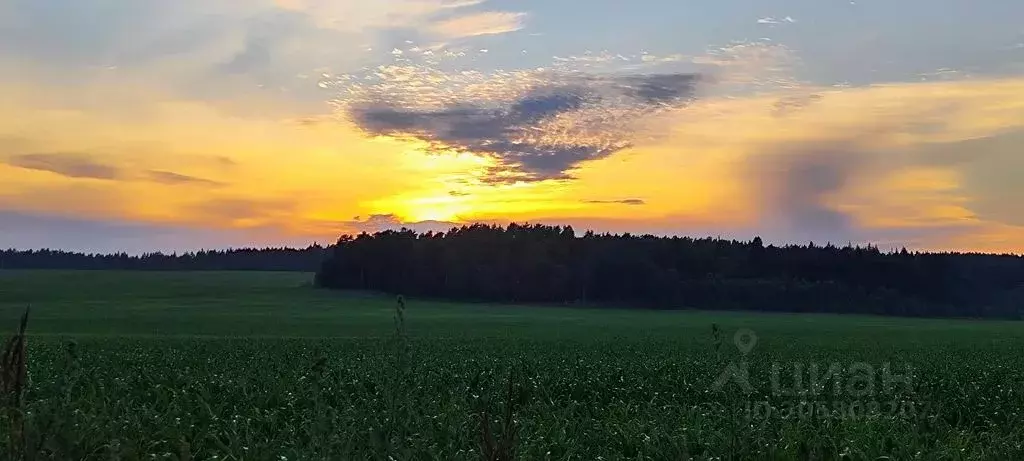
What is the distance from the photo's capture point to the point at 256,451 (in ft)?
26.9

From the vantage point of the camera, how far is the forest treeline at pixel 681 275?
368ft

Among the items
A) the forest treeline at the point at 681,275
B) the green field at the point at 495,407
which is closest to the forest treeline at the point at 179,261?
the forest treeline at the point at 681,275

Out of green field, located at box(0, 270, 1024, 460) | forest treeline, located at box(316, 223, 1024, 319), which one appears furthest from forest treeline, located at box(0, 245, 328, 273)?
green field, located at box(0, 270, 1024, 460)

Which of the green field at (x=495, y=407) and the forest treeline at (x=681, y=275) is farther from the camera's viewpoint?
the forest treeline at (x=681, y=275)

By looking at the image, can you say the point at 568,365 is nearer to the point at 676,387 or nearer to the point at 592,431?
the point at 676,387

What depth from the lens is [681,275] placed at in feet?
378

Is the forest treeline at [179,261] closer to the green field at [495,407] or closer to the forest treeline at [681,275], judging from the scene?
the forest treeline at [681,275]

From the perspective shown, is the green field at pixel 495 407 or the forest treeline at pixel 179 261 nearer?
the green field at pixel 495 407

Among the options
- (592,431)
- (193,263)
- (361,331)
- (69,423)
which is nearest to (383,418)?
(592,431)

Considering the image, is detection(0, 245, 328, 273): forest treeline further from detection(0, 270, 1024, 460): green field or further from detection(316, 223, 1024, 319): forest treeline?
detection(0, 270, 1024, 460): green field

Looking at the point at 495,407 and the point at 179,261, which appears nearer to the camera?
the point at 495,407

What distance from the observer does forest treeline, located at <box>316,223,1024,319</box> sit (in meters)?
112

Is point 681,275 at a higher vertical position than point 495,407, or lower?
higher

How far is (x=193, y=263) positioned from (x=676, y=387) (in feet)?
631
